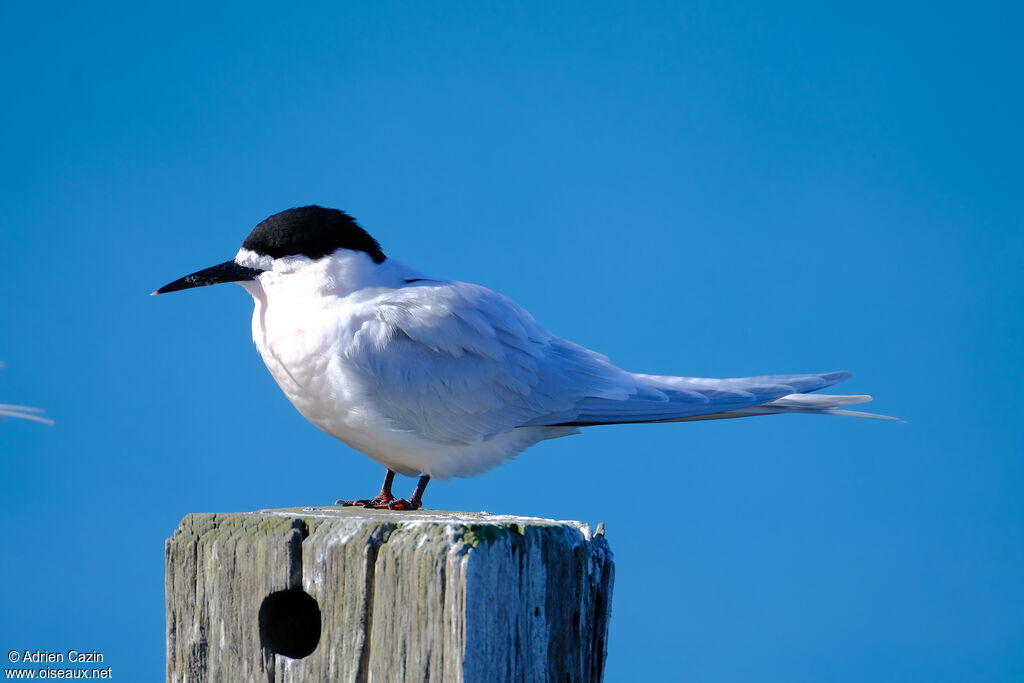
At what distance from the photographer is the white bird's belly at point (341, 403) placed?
367 cm

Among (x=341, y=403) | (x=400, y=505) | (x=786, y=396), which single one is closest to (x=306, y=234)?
(x=341, y=403)

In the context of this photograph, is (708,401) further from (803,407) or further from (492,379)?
(492,379)

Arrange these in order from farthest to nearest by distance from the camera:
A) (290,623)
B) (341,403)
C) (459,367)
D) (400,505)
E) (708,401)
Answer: (708,401) → (459,367) → (341,403) → (400,505) → (290,623)

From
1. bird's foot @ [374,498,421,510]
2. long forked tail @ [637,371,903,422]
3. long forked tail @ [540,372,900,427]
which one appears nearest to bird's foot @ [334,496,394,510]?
bird's foot @ [374,498,421,510]

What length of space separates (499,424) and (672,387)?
0.74 m

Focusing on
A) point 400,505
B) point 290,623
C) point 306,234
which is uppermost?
point 306,234

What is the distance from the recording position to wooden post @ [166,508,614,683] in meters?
2.37

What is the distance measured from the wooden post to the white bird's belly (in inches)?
39.4

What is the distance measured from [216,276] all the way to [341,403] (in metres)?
0.75

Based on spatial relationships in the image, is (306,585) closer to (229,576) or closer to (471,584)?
(229,576)

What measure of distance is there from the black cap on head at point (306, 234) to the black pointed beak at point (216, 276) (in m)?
0.09

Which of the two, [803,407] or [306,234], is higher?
[306,234]

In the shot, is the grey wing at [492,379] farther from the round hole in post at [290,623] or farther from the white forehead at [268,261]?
the round hole in post at [290,623]

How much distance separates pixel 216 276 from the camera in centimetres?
395
